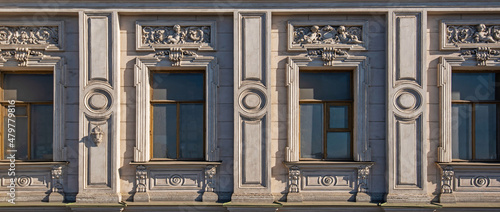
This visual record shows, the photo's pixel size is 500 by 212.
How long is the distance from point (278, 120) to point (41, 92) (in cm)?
472

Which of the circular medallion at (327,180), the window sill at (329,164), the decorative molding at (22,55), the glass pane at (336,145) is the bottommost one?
the circular medallion at (327,180)

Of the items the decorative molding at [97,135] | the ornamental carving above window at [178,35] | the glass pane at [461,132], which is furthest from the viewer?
the glass pane at [461,132]

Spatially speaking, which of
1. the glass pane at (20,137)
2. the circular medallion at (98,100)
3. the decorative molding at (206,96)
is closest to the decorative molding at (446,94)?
the decorative molding at (206,96)

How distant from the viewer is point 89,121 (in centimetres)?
837

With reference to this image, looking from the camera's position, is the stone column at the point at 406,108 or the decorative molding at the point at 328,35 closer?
the stone column at the point at 406,108

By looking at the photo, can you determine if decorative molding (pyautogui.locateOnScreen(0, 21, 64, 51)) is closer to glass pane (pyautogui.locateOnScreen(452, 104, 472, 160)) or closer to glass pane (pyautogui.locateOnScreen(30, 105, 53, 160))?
glass pane (pyautogui.locateOnScreen(30, 105, 53, 160))

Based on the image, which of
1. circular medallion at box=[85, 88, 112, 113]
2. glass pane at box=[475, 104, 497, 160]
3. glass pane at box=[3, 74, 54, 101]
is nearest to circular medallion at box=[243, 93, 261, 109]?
circular medallion at box=[85, 88, 112, 113]

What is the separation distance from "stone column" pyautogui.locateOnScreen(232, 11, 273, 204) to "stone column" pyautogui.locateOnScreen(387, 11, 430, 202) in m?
2.31

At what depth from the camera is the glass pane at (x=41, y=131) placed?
8.69 m

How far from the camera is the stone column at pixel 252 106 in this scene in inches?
328

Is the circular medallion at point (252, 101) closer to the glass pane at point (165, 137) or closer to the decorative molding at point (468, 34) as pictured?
the glass pane at point (165, 137)

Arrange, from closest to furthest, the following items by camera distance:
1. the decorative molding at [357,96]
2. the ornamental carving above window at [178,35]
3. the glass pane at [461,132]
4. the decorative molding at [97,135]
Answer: the decorative molding at [97,135] < the decorative molding at [357,96] < the ornamental carving above window at [178,35] < the glass pane at [461,132]

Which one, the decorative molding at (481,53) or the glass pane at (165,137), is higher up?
the decorative molding at (481,53)

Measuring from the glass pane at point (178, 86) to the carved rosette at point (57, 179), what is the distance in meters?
2.27
